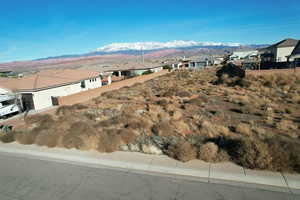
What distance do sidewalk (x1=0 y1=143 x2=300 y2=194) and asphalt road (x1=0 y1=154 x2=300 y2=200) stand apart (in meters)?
0.29

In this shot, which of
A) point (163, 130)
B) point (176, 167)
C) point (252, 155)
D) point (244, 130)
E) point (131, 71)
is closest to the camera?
point (252, 155)

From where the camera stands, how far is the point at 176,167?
656cm

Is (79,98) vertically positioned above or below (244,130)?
below

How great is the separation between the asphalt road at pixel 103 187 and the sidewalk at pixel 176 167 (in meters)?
0.29

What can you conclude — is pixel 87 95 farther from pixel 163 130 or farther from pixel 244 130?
pixel 244 130

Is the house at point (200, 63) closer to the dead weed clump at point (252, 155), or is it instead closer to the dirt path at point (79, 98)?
the dirt path at point (79, 98)

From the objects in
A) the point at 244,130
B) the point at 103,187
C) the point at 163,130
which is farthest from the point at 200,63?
the point at 103,187

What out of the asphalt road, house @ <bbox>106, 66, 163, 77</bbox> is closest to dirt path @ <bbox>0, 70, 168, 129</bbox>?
the asphalt road

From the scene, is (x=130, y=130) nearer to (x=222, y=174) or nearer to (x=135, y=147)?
(x=135, y=147)

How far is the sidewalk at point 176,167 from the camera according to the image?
5414mm

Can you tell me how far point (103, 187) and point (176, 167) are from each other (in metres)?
2.50

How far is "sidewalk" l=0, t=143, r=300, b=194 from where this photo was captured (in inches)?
213

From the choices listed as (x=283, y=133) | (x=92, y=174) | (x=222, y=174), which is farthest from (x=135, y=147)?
(x=283, y=133)

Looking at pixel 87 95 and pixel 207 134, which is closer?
pixel 207 134
